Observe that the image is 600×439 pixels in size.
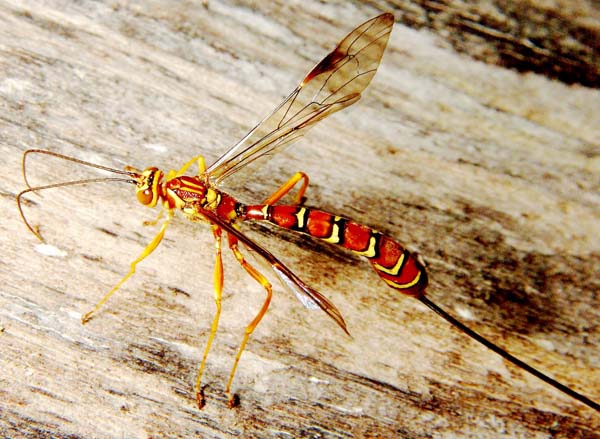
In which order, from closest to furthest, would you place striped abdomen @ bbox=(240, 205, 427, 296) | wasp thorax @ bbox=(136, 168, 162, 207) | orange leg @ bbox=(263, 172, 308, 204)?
striped abdomen @ bbox=(240, 205, 427, 296), wasp thorax @ bbox=(136, 168, 162, 207), orange leg @ bbox=(263, 172, 308, 204)

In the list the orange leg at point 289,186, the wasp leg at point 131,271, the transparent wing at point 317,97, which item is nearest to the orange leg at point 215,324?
the wasp leg at point 131,271

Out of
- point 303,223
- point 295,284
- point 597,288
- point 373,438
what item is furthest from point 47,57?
point 597,288

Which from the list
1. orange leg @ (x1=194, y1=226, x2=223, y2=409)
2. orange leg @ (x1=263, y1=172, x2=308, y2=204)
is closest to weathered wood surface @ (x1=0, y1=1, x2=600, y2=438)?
orange leg @ (x1=194, y1=226, x2=223, y2=409)

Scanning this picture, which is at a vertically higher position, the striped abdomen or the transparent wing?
the transparent wing

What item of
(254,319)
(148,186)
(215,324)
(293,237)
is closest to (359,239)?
(293,237)

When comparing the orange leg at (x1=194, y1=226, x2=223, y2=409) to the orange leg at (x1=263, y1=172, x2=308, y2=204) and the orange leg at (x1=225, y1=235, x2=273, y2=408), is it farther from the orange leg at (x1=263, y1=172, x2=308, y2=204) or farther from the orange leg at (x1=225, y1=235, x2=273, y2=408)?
the orange leg at (x1=263, y1=172, x2=308, y2=204)

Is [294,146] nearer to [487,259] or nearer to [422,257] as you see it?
[422,257]

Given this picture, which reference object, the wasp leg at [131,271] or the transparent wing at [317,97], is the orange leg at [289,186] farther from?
the wasp leg at [131,271]

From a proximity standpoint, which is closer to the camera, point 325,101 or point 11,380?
point 11,380
